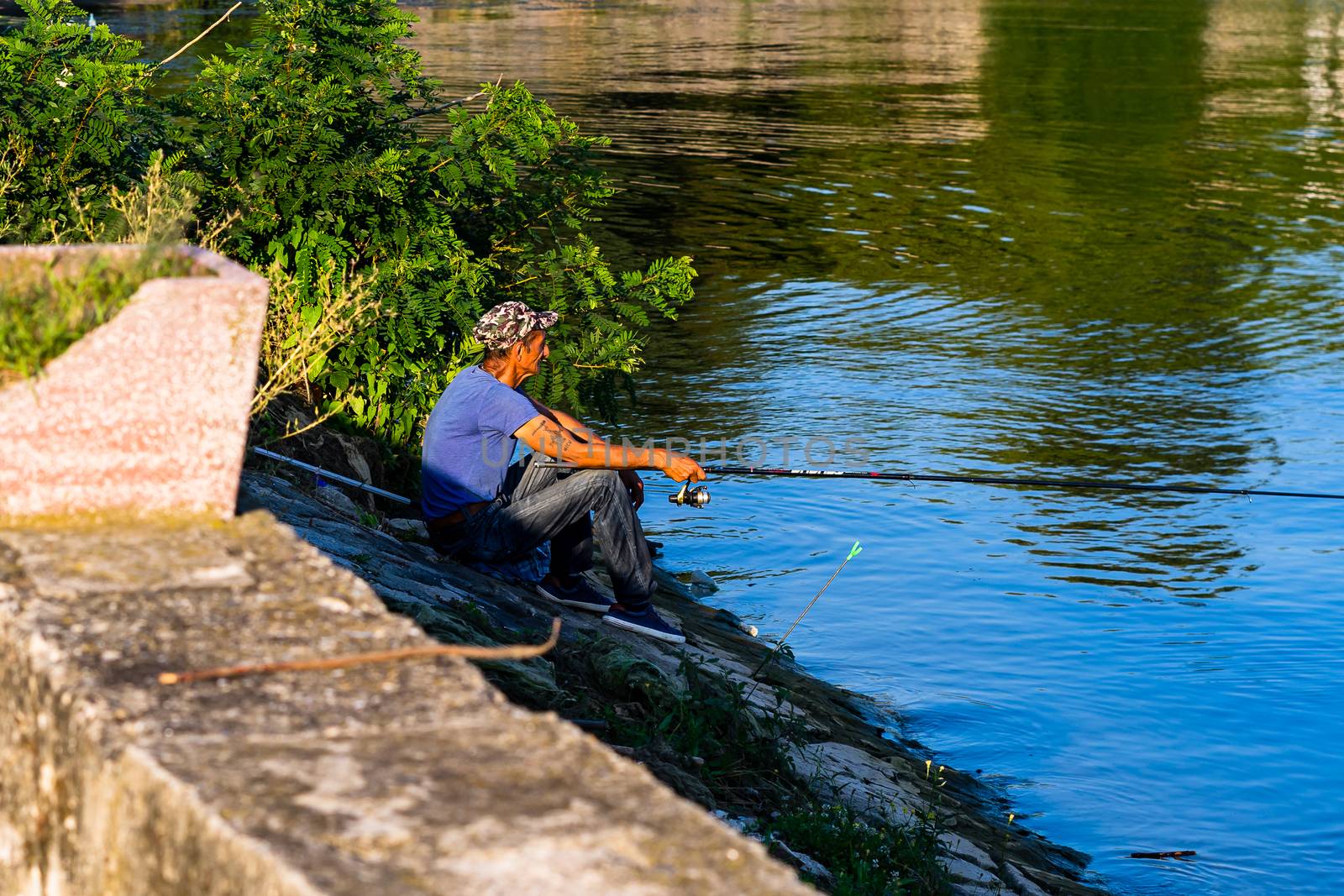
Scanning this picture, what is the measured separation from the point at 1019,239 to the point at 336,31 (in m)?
12.2

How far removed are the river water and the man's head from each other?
227 cm

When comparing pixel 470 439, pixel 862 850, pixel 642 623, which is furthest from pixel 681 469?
pixel 862 850

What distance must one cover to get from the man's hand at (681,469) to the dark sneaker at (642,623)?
60 cm

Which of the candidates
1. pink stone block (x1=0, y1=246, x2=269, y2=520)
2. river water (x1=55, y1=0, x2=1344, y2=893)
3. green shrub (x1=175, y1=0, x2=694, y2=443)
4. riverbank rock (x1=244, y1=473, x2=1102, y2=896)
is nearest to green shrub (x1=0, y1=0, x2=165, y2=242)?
green shrub (x1=175, y1=0, x2=694, y2=443)

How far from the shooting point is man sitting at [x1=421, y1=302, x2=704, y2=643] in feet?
22.3

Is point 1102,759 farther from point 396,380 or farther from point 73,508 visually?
point 73,508

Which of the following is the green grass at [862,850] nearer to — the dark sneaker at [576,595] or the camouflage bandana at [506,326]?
the dark sneaker at [576,595]

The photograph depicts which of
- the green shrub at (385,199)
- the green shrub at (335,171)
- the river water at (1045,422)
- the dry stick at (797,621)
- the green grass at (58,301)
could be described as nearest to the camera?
the green grass at (58,301)

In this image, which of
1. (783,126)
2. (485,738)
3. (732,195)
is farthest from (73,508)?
(783,126)

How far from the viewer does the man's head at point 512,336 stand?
22.6 feet

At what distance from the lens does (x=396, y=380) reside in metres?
8.55

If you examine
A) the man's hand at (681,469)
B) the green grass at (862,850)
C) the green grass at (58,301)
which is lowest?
the green grass at (862,850)

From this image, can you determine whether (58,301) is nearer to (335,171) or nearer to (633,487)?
(633,487)

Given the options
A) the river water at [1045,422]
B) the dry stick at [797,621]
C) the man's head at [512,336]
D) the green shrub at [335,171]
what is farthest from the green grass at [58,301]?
the river water at [1045,422]
